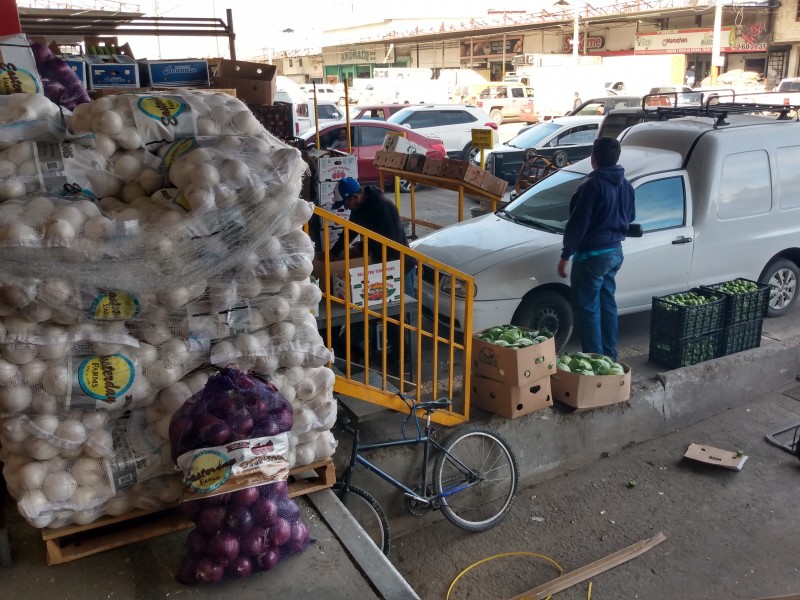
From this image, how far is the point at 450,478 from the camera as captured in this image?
15.1 feet

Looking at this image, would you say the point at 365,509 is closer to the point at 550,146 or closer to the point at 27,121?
the point at 27,121

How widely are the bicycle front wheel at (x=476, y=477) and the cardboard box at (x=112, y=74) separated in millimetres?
3335

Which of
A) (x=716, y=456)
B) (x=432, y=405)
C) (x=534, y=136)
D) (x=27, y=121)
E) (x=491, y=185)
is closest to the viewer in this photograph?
(x=27, y=121)

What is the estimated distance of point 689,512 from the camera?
474cm

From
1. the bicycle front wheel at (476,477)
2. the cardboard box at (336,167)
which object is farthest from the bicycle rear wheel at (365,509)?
the cardboard box at (336,167)

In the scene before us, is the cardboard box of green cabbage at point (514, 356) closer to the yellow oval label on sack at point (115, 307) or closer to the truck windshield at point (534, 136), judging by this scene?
the yellow oval label on sack at point (115, 307)

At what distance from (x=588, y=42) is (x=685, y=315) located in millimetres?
39946

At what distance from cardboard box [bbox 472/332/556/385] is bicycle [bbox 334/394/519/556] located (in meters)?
0.42

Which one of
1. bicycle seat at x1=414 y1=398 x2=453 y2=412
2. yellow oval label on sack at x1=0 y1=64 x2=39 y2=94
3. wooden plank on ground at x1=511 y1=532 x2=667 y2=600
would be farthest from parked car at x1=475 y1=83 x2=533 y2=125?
yellow oval label on sack at x1=0 y1=64 x2=39 y2=94

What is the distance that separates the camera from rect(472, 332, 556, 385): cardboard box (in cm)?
471

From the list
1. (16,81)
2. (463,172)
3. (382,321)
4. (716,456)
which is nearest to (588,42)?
(463,172)

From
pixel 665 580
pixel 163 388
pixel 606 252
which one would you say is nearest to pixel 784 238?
pixel 606 252

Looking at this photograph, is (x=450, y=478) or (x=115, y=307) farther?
(x=450, y=478)

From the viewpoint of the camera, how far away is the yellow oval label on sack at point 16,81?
3.31 metres
